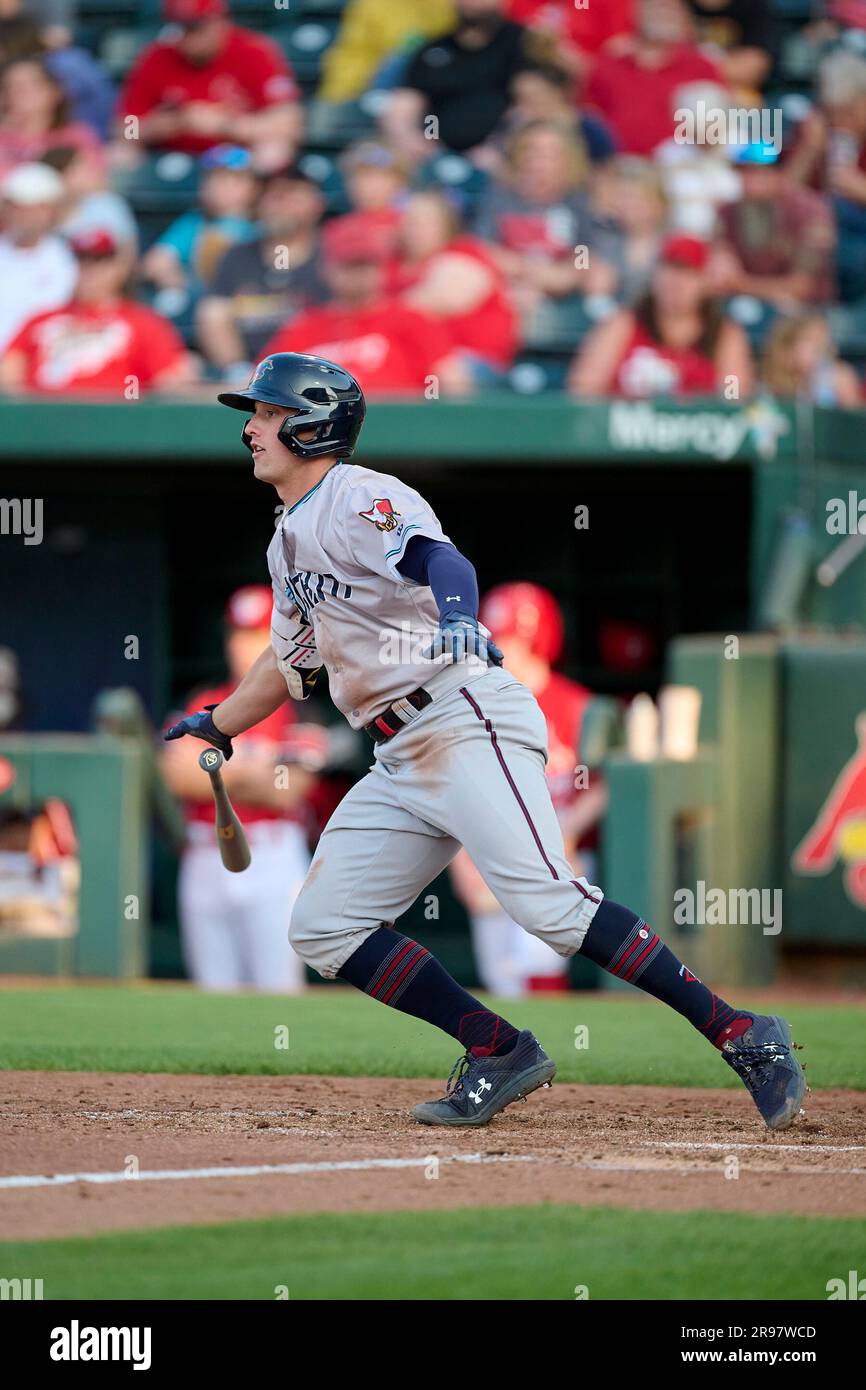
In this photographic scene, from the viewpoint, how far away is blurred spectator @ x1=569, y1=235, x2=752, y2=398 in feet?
28.9

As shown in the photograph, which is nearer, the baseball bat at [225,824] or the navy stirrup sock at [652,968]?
the navy stirrup sock at [652,968]

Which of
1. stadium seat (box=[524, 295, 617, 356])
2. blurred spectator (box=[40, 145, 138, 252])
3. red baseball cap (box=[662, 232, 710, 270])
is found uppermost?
blurred spectator (box=[40, 145, 138, 252])

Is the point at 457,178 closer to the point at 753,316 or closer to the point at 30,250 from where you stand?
the point at 753,316

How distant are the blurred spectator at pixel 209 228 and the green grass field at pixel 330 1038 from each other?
379 centimetres

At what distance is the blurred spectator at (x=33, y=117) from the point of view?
9.78 metres

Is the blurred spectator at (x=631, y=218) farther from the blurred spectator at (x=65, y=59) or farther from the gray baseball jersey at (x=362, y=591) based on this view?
the gray baseball jersey at (x=362, y=591)

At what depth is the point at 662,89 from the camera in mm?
9938

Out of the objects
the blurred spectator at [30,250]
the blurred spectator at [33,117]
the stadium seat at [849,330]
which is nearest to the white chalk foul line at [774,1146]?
the stadium seat at [849,330]

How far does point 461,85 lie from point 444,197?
104 centimetres

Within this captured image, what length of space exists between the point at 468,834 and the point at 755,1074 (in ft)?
2.44

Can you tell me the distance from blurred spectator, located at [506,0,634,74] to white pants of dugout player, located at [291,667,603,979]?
710 cm

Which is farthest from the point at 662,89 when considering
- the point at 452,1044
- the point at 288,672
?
the point at 288,672

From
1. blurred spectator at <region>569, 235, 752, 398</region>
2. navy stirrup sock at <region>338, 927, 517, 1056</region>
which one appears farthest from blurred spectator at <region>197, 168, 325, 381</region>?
navy stirrup sock at <region>338, 927, 517, 1056</region>

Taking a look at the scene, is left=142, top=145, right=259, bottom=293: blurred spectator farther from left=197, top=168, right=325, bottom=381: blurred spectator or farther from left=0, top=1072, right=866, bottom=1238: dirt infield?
left=0, top=1072, right=866, bottom=1238: dirt infield
